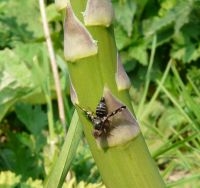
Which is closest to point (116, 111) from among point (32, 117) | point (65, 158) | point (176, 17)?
point (65, 158)

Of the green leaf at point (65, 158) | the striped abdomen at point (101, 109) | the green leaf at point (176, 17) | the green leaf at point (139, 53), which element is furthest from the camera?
the green leaf at point (139, 53)

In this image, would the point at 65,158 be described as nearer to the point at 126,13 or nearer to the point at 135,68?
the point at 126,13

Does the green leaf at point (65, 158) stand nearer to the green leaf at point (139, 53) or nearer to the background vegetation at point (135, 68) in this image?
the background vegetation at point (135, 68)

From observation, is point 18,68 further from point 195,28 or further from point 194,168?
point 195,28

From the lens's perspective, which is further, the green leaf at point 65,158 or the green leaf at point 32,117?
the green leaf at point 32,117

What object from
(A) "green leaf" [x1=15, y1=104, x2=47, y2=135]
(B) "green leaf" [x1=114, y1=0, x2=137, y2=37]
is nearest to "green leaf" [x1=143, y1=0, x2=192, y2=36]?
(B) "green leaf" [x1=114, y1=0, x2=137, y2=37]


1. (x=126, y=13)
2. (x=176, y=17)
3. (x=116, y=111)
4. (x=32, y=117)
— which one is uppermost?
(x=126, y=13)

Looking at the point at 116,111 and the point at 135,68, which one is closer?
the point at 116,111

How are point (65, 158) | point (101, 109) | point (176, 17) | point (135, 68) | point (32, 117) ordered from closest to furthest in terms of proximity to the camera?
point (101, 109) → point (65, 158) → point (32, 117) → point (176, 17) → point (135, 68)

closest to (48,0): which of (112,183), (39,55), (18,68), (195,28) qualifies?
(39,55)

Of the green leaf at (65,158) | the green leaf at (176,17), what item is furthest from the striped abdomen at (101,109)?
the green leaf at (176,17)

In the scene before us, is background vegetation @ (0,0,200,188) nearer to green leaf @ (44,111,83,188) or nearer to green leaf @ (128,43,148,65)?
green leaf @ (128,43,148,65)

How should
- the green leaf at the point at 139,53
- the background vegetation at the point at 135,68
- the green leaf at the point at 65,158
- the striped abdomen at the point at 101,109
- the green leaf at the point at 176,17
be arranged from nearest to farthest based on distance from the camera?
1. the striped abdomen at the point at 101,109
2. the green leaf at the point at 65,158
3. the background vegetation at the point at 135,68
4. the green leaf at the point at 176,17
5. the green leaf at the point at 139,53
